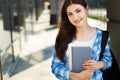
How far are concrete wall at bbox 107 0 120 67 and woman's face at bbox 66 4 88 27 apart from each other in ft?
4.92

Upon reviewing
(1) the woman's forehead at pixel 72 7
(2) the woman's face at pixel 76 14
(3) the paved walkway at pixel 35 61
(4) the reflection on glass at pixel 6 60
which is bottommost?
(3) the paved walkway at pixel 35 61

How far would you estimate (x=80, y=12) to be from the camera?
2166 millimetres

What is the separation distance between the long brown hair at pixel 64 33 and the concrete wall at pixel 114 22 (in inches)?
58.0

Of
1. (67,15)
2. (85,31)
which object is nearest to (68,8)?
(67,15)

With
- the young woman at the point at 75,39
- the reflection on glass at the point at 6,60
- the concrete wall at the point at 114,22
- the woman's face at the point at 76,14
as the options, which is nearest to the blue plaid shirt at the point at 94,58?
the young woman at the point at 75,39

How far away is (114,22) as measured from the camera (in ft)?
12.2

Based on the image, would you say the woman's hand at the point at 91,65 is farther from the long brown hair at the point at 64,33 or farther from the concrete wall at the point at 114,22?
the concrete wall at the point at 114,22

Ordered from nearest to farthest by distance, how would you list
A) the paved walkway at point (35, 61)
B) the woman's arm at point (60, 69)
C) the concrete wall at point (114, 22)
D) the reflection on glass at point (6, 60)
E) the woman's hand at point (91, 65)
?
the woman's hand at point (91, 65)
the woman's arm at point (60, 69)
the concrete wall at point (114, 22)
the reflection on glass at point (6, 60)
the paved walkway at point (35, 61)

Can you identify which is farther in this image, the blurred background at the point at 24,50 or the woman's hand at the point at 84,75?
the blurred background at the point at 24,50

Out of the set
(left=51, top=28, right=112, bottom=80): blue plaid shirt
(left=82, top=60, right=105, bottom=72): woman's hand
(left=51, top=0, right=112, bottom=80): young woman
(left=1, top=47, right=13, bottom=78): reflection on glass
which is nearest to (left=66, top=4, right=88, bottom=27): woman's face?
(left=51, top=0, right=112, bottom=80): young woman

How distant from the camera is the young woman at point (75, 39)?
2160 millimetres

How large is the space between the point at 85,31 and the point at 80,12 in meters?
0.15

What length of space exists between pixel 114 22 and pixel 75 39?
5.20ft

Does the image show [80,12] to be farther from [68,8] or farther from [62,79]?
[62,79]
